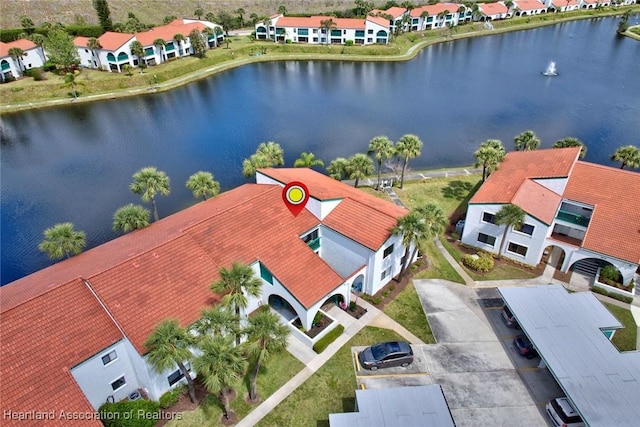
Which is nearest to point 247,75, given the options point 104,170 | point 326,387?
point 104,170

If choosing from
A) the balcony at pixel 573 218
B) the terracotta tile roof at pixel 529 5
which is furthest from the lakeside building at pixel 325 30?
the balcony at pixel 573 218

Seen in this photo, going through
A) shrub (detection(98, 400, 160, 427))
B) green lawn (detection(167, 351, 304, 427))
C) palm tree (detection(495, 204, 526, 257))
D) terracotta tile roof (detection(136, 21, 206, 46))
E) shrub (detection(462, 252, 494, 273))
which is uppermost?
terracotta tile roof (detection(136, 21, 206, 46))

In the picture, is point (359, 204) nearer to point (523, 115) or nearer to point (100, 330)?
point (100, 330)

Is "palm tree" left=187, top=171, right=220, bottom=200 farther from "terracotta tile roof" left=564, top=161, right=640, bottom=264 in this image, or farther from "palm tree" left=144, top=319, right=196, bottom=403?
"terracotta tile roof" left=564, top=161, right=640, bottom=264

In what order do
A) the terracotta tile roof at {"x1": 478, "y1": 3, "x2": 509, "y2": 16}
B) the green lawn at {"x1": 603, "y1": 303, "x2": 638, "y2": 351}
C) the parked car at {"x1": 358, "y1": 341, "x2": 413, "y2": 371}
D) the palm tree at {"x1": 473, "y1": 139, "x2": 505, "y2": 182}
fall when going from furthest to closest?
the terracotta tile roof at {"x1": 478, "y1": 3, "x2": 509, "y2": 16}
the palm tree at {"x1": 473, "y1": 139, "x2": 505, "y2": 182}
the green lawn at {"x1": 603, "y1": 303, "x2": 638, "y2": 351}
the parked car at {"x1": 358, "y1": 341, "x2": 413, "y2": 371}

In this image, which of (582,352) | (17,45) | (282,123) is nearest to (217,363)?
(582,352)

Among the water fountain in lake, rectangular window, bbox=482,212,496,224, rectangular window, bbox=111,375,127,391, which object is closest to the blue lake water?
the water fountain in lake

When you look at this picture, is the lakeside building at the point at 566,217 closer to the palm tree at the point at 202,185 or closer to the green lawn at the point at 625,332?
the green lawn at the point at 625,332
